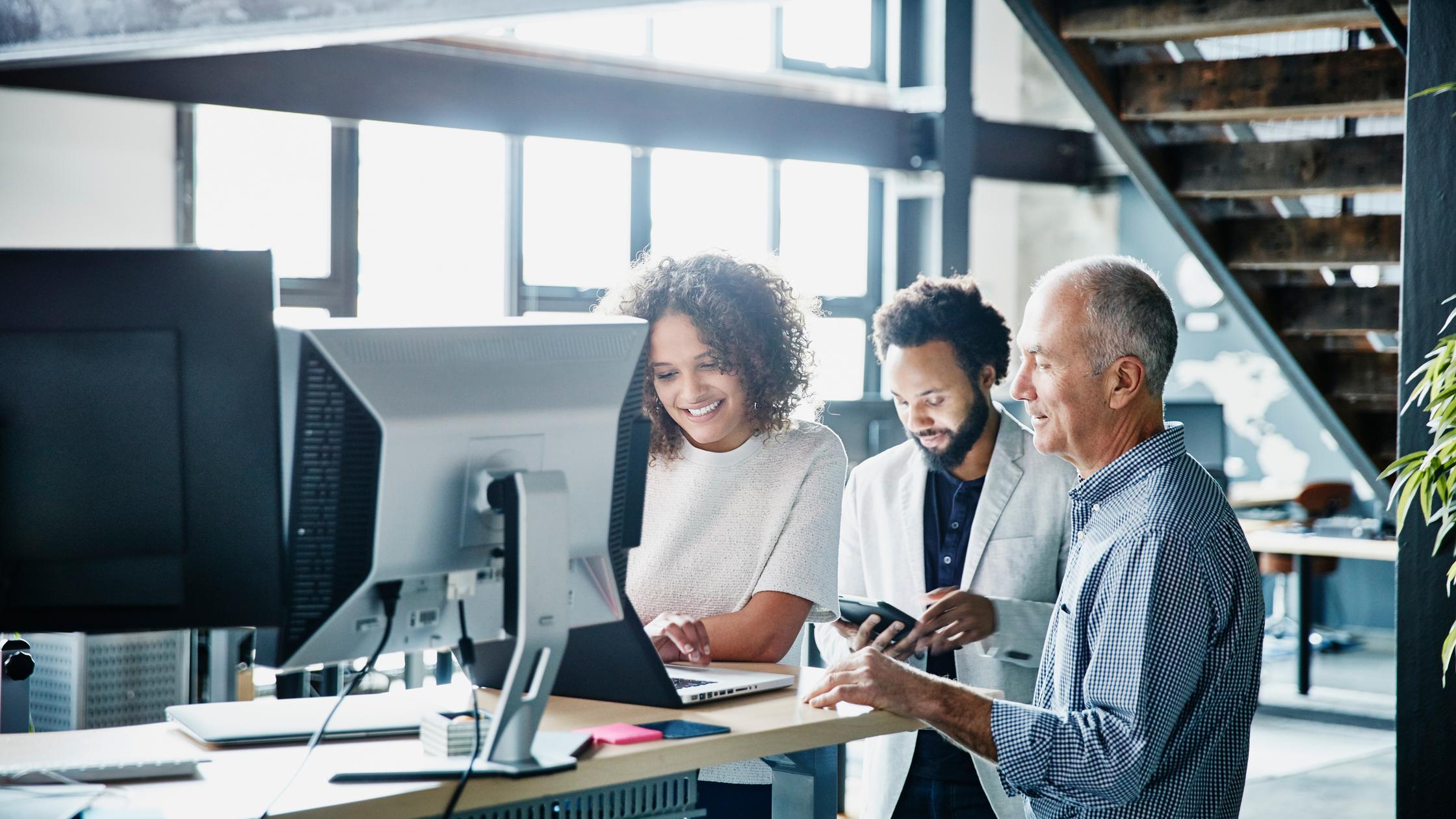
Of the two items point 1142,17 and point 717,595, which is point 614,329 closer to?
point 717,595

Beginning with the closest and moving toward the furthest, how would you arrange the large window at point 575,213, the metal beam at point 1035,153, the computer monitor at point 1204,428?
the computer monitor at point 1204,428, the metal beam at point 1035,153, the large window at point 575,213

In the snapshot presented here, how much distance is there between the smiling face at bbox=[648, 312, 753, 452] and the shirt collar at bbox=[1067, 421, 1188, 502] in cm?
62

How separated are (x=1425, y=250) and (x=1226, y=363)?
6.62 metres

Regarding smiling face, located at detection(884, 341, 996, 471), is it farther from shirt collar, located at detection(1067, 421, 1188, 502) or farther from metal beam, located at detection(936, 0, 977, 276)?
metal beam, located at detection(936, 0, 977, 276)

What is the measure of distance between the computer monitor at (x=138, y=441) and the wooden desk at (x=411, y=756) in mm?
184

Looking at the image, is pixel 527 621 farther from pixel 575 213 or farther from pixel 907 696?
pixel 575 213

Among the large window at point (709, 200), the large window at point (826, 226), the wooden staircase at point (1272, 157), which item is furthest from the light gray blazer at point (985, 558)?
the large window at point (826, 226)

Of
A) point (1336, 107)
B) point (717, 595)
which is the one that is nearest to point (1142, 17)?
point (1336, 107)

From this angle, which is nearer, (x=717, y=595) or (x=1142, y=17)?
(x=717, y=595)

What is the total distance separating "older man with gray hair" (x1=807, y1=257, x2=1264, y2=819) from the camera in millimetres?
1677

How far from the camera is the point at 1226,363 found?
30.5 feet

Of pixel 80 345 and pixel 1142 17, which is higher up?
pixel 1142 17

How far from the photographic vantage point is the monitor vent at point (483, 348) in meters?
1.45

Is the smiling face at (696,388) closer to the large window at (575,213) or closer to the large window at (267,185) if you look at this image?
the large window at (267,185)
